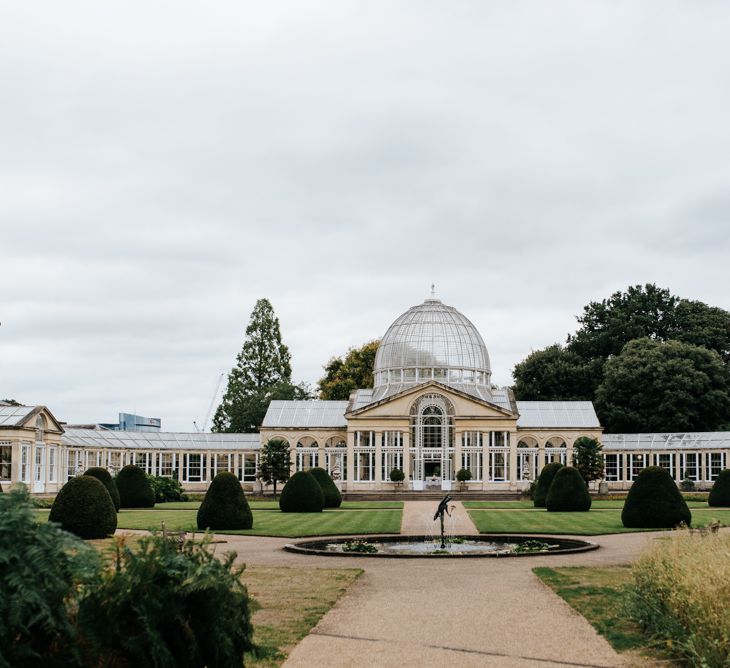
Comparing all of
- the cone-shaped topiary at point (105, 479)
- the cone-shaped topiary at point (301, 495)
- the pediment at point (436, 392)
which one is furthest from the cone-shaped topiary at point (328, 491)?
the pediment at point (436, 392)

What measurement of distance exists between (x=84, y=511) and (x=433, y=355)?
141 feet

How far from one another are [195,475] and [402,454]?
16.3m

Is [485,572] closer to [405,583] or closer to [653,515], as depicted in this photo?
[405,583]

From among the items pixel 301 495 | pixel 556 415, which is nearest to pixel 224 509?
pixel 301 495

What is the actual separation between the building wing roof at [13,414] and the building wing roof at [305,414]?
18851 millimetres

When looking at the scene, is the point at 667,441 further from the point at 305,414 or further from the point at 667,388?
the point at 305,414

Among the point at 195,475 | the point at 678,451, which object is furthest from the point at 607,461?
the point at 195,475

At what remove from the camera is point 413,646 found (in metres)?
11.5

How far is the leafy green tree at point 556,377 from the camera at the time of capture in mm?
76812

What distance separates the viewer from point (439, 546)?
24859 millimetres

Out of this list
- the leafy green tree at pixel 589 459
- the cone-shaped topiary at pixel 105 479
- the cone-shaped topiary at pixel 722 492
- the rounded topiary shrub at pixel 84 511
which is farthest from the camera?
the leafy green tree at pixel 589 459

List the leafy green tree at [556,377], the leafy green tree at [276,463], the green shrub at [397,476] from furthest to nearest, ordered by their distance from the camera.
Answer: the leafy green tree at [556,377], the green shrub at [397,476], the leafy green tree at [276,463]

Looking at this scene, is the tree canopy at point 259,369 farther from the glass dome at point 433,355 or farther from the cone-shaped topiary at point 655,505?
the cone-shaped topiary at point 655,505

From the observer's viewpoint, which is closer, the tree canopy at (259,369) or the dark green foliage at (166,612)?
the dark green foliage at (166,612)
